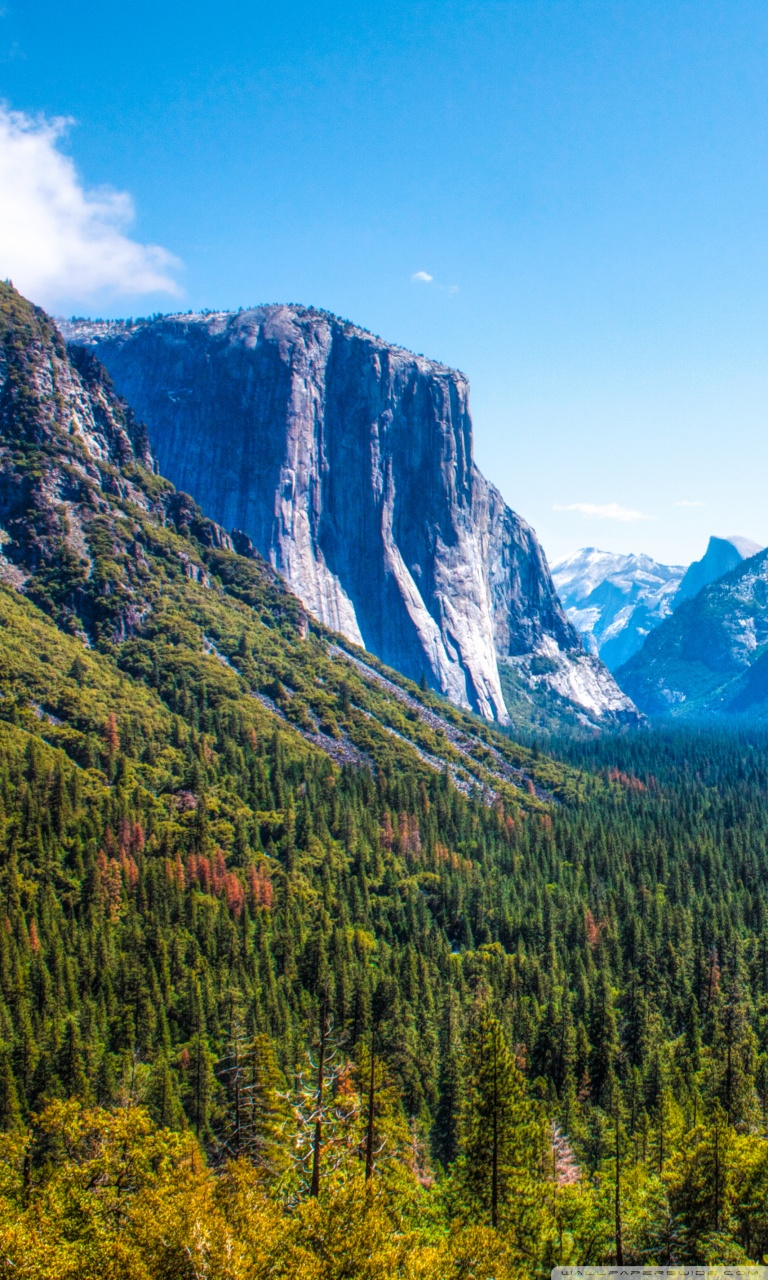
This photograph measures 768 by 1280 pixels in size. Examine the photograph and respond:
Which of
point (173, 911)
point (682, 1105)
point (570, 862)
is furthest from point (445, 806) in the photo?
point (682, 1105)

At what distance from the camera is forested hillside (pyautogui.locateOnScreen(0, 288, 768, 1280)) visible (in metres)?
42.3

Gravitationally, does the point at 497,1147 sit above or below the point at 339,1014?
above

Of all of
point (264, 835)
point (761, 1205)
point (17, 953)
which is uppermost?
point (264, 835)

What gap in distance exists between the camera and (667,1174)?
49.9 meters

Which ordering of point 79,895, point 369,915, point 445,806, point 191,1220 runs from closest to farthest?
point 191,1220
point 79,895
point 369,915
point 445,806

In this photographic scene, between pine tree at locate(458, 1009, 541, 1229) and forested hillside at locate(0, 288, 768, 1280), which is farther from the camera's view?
pine tree at locate(458, 1009, 541, 1229)

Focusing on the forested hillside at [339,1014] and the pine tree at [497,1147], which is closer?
the forested hillside at [339,1014]

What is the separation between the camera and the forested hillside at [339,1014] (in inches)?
1667

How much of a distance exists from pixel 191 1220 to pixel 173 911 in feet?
300

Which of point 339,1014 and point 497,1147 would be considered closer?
point 497,1147

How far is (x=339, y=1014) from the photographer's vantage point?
330 ft

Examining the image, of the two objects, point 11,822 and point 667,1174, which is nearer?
point 667,1174

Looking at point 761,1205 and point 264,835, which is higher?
point 264,835

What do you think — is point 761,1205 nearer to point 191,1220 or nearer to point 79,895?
point 191,1220
